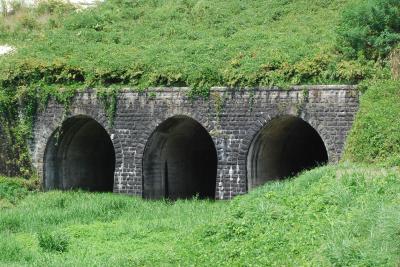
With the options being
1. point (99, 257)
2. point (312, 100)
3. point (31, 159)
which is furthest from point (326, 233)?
point (31, 159)

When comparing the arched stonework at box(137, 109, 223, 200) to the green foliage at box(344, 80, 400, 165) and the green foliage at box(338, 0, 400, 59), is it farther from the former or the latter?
the green foliage at box(344, 80, 400, 165)

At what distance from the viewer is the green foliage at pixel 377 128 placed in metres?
17.0

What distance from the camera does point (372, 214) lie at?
11.0 meters

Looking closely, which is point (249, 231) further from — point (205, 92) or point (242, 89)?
point (205, 92)

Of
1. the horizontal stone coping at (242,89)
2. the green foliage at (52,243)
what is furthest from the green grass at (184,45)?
the green foliage at (52,243)

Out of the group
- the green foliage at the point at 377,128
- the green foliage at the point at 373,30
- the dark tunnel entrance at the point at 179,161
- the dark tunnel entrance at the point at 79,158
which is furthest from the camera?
the dark tunnel entrance at the point at 79,158

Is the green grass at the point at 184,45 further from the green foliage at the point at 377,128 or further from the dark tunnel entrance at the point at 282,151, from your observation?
the dark tunnel entrance at the point at 282,151

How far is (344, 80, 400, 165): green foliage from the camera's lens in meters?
17.0

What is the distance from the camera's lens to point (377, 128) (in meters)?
17.5

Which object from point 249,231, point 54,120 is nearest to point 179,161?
point 54,120

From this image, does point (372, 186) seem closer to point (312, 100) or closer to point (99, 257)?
point (99, 257)

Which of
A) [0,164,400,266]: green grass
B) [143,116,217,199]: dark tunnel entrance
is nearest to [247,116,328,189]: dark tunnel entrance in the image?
[143,116,217,199]: dark tunnel entrance

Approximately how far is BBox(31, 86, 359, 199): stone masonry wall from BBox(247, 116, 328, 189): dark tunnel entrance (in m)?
0.44

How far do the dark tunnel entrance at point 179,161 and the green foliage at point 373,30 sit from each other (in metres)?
5.18
